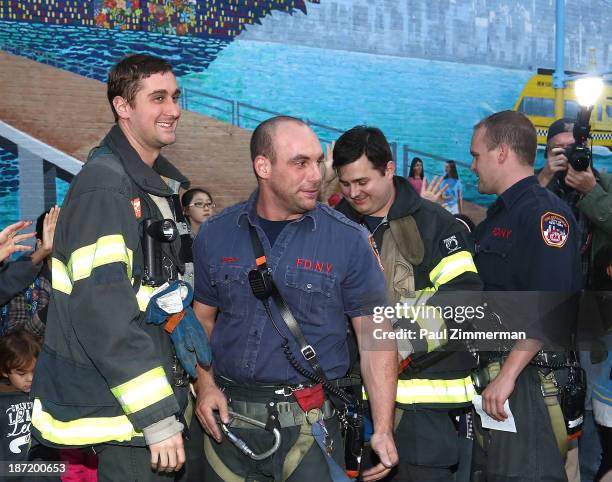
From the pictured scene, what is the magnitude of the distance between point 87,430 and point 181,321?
1.87 feet

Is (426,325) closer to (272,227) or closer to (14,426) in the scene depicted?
(272,227)

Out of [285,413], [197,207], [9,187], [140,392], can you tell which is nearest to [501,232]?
[285,413]

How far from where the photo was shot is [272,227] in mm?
3344

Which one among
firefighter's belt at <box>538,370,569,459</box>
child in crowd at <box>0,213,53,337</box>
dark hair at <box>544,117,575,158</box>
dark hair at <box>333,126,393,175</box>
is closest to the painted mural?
child in crowd at <box>0,213,53,337</box>

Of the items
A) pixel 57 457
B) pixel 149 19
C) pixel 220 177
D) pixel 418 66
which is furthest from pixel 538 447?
pixel 418 66

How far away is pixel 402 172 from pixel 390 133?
0.74 metres

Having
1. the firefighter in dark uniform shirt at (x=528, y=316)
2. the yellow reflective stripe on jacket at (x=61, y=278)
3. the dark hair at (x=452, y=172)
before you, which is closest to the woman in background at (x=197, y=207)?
the firefighter in dark uniform shirt at (x=528, y=316)

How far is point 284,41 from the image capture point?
11734 millimetres

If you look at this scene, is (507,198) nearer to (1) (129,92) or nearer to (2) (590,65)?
(1) (129,92)

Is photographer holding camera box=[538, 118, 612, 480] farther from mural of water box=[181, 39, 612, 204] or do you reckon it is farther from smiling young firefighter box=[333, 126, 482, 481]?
mural of water box=[181, 39, 612, 204]

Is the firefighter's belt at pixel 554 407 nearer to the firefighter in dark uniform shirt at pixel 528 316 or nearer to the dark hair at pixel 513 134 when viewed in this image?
the firefighter in dark uniform shirt at pixel 528 316

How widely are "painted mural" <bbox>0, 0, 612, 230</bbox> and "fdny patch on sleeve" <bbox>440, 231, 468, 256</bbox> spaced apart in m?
7.70

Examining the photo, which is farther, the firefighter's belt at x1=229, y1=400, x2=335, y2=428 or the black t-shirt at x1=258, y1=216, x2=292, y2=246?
the black t-shirt at x1=258, y1=216, x2=292, y2=246

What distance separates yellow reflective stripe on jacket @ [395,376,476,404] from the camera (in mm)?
3676
